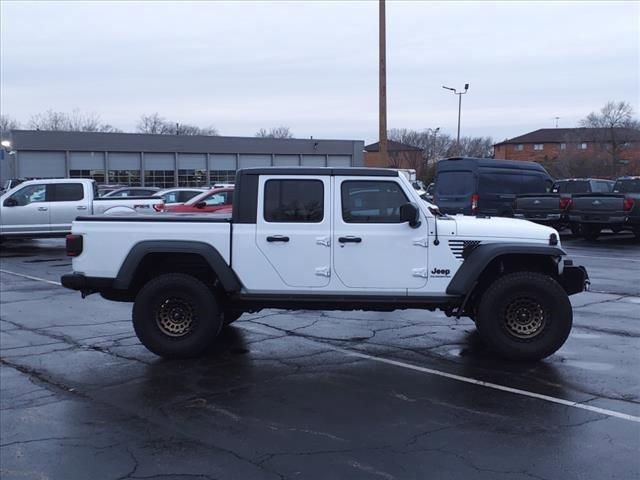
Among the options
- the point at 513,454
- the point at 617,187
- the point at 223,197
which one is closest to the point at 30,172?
the point at 223,197

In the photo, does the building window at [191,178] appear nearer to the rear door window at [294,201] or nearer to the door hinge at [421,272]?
the rear door window at [294,201]

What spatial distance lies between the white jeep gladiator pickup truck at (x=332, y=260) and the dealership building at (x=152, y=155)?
44.8m

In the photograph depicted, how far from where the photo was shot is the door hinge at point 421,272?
7395mm

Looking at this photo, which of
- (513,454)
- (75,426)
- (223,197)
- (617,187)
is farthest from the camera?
(617,187)

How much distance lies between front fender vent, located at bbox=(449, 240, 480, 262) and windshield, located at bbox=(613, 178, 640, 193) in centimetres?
1671

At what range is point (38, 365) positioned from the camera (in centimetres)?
756

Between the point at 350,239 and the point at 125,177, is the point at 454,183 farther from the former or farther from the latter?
the point at 125,177

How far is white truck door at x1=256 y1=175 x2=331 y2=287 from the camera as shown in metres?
7.49

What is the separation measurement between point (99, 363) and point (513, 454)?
447 centimetres

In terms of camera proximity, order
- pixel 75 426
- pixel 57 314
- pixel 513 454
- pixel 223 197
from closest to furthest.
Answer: pixel 513 454 → pixel 75 426 → pixel 57 314 → pixel 223 197

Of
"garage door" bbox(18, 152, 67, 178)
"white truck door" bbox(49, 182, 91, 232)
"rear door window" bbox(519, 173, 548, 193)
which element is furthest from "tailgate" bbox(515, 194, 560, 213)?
"garage door" bbox(18, 152, 67, 178)

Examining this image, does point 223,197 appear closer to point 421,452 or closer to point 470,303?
point 470,303

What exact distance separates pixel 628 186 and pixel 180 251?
18.8m

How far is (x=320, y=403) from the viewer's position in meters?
6.18
